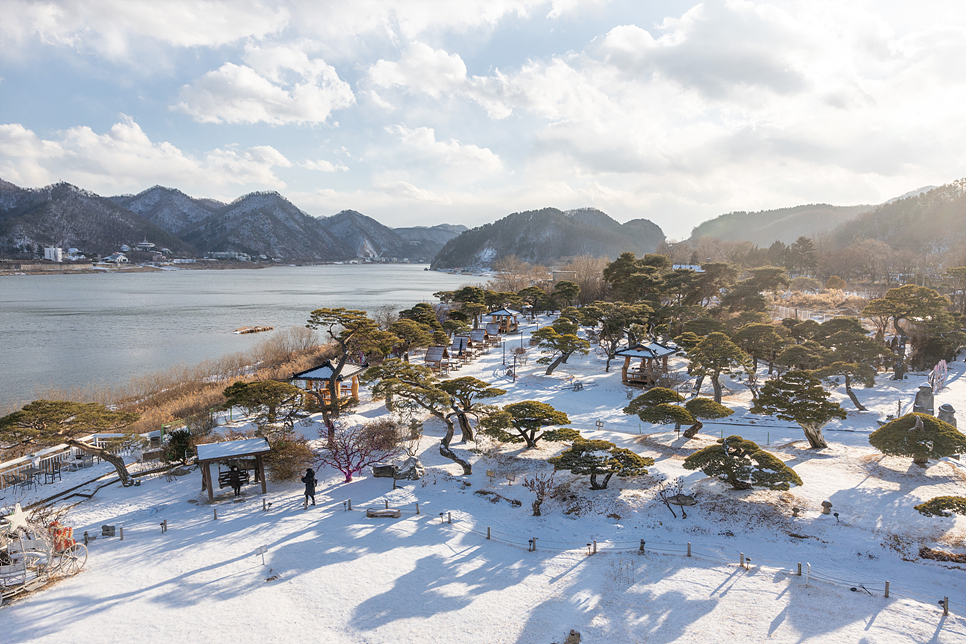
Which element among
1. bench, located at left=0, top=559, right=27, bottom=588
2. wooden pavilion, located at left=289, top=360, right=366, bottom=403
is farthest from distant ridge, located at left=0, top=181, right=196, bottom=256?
bench, located at left=0, top=559, right=27, bottom=588

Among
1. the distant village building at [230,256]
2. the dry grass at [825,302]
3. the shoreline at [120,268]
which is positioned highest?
the distant village building at [230,256]

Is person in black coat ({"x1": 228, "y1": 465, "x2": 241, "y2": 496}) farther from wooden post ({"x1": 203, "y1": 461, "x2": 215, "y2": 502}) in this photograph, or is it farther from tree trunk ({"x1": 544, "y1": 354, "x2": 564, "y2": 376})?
tree trunk ({"x1": 544, "y1": 354, "x2": 564, "y2": 376})

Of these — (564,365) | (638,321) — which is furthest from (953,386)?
(564,365)

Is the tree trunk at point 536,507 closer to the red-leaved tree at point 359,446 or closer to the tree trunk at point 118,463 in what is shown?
the red-leaved tree at point 359,446

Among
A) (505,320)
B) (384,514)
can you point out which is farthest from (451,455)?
(505,320)

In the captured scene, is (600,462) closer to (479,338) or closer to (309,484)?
(309,484)

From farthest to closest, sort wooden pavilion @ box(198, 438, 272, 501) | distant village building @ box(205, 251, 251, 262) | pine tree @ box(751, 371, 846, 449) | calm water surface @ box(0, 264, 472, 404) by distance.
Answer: distant village building @ box(205, 251, 251, 262) < calm water surface @ box(0, 264, 472, 404) < pine tree @ box(751, 371, 846, 449) < wooden pavilion @ box(198, 438, 272, 501)

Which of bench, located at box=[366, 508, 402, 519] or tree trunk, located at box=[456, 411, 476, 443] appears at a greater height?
tree trunk, located at box=[456, 411, 476, 443]

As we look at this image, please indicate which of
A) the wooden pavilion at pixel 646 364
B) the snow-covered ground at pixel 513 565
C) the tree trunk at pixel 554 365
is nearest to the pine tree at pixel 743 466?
the snow-covered ground at pixel 513 565
